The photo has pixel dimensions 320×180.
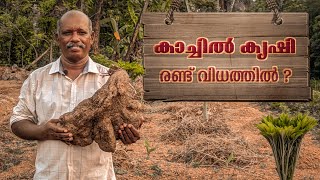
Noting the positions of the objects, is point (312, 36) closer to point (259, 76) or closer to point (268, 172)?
point (268, 172)

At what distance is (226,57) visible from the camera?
297 cm

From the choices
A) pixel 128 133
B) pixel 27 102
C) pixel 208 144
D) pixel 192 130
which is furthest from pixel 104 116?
pixel 192 130

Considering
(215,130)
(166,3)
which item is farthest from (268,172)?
(166,3)

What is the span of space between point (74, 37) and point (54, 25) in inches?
310

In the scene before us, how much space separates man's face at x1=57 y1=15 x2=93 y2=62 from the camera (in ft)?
6.73

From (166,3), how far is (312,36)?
11663mm

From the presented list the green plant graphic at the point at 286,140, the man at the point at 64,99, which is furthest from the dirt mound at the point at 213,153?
the man at the point at 64,99

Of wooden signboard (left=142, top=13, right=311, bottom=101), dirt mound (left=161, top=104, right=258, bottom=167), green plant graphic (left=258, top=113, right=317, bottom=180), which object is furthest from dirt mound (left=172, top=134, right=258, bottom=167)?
wooden signboard (left=142, top=13, right=311, bottom=101)

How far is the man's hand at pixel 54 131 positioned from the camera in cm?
197

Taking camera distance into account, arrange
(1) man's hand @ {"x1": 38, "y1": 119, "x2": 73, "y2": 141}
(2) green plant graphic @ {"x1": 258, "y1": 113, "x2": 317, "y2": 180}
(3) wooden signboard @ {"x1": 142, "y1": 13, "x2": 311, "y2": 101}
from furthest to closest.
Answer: (2) green plant graphic @ {"x1": 258, "y1": 113, "x2": 317, "y2": 180} < (3) wooden signboard @ {"x1": 142, "y1": 13, "x2": 311, "y2": 101} < (1) man's hand @ {"x1": 38, "y1": 119, "x2": 73, "y2": 141}

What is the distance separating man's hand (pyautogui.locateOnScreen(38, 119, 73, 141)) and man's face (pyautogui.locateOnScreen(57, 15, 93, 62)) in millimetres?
286

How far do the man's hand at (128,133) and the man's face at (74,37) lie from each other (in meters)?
0.35

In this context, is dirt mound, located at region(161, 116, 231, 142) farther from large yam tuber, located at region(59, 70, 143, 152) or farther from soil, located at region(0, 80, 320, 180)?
large yam tuber, located at region(59, 70, 143, 152)

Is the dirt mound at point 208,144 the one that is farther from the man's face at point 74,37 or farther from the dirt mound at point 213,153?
the man's face at point 74,37
